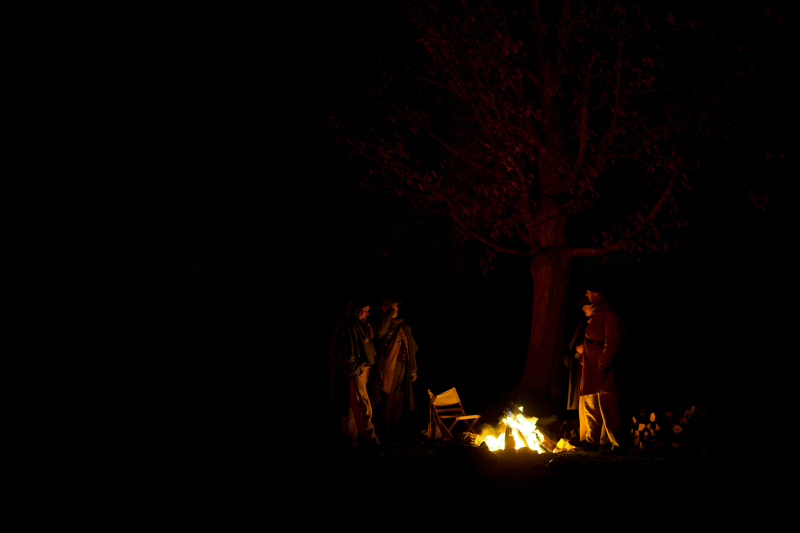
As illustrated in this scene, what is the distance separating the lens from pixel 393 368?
24.6 feet

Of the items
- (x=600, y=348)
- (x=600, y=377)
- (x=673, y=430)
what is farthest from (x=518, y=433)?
(x=673, y=430)

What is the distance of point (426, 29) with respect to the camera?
8.24 meters

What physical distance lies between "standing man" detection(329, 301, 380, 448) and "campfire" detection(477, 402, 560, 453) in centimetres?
148

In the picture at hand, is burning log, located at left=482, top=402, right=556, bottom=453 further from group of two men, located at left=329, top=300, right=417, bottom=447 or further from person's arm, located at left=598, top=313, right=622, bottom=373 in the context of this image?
group of two men, located at left=329, top=300, right=417, bottom=447

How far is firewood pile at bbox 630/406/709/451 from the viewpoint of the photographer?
6367 millimetres

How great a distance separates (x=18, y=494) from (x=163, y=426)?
117 inches

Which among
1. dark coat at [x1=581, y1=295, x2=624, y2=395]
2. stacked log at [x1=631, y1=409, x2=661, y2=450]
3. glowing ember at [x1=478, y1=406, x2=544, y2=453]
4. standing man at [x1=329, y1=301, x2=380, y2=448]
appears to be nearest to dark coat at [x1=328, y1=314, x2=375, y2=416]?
standing man at [x1=329, y1=301, x2=380, y2=448]

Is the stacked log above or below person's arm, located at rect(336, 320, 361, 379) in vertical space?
below

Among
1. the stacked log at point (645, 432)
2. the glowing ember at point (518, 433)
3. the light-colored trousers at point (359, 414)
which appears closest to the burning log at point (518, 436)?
the glowing ember at point (518, 433)

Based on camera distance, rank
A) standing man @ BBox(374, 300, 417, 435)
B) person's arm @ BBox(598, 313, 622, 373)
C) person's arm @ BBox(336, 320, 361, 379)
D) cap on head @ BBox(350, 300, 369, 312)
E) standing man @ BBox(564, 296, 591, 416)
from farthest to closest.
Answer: standing man @ BBox(374, 300, 417, 435) → cap on head @ BBox(350, 300, 369, 312) → standing man @ BBox(564, 296, 591, 416) → person's arm @ BBox(336, 320, 361, 379) → person's arm @ BBox(598, 313, 622, 373)

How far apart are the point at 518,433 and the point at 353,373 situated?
2.06m

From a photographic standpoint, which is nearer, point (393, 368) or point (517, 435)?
point (517, 435)

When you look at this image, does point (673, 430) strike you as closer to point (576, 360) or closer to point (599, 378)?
point (599, 378)

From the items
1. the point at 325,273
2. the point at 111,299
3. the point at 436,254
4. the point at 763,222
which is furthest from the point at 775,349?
the point at 111,299
